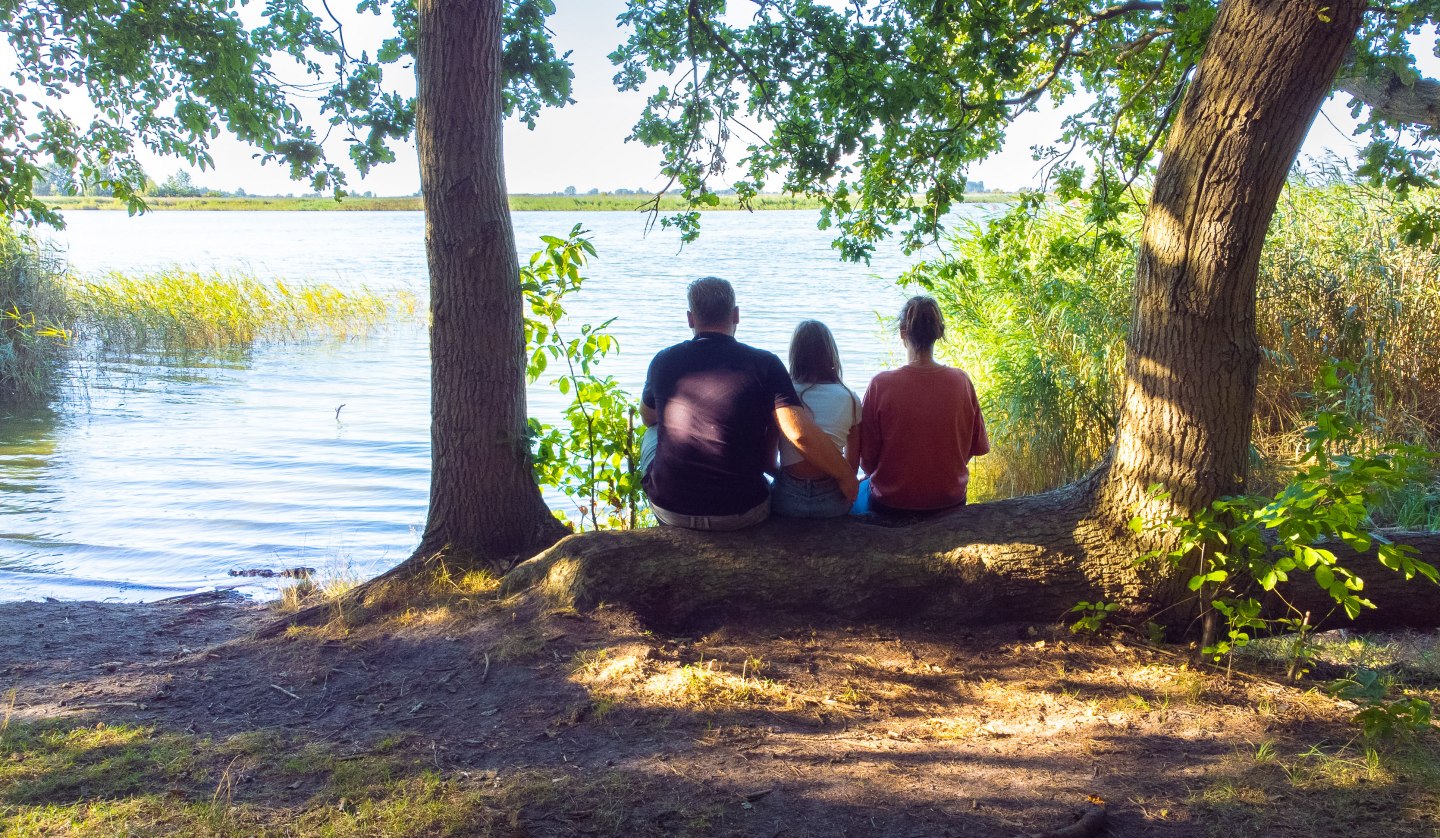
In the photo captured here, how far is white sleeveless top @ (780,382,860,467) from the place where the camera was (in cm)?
437

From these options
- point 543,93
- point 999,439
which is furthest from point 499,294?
point 999,439

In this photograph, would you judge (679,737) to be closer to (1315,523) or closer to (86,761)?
(86,761)

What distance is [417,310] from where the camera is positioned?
2266cm

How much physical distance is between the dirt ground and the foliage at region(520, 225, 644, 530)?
1003 mm

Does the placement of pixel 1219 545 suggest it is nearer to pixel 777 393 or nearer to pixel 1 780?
pixel 777 393

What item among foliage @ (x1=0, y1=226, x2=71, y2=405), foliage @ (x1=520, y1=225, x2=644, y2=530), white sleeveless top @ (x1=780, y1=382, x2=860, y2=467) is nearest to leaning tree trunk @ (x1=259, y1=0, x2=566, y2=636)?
foliage @ (x1=520, y1=225, x2=644, y2=530)

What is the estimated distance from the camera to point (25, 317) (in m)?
14.1

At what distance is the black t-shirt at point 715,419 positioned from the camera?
4.16 metres

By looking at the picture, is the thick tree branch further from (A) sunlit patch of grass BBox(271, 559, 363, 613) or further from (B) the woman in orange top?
(A) sunlit patch of grass BBox(271, 559, 363, 613)

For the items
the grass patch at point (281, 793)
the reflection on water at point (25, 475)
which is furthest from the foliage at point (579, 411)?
the reflection on water at point (25, 475)

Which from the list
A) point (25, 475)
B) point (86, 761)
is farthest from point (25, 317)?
point (86, 761)

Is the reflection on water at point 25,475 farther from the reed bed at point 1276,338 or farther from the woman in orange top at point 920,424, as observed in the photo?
the reed bed at point 1276,338

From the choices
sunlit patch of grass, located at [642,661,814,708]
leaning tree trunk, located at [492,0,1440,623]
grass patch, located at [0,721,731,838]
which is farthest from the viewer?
leaning tree trunk, located at [492,0,1440,623]

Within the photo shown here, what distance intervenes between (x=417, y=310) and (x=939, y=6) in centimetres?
1872
